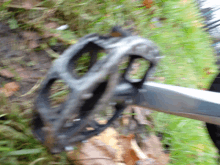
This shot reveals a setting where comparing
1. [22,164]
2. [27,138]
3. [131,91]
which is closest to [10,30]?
[27,138]

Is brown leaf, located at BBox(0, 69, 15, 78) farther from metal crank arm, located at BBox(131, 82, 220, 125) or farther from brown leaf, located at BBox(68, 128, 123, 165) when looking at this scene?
metal crank arm, located at BBox(131, 82, 220, 125)

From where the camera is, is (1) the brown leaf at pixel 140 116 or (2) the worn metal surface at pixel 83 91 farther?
(1) the brown leaf at pixel 140 116

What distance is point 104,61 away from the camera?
0.86 metres

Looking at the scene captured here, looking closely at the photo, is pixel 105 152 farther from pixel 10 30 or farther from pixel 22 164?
pixel 10 30

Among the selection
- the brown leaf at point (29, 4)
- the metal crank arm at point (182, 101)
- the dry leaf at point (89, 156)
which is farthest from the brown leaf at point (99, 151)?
the brown leaf at point (29, 4)

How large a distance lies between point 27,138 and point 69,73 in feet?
1.55

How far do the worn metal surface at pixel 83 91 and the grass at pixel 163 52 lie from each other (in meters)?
0.25

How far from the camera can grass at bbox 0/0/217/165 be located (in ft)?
3.85

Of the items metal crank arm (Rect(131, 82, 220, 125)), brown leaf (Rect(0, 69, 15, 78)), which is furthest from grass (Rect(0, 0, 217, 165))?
metal crank arm (Rect(131, 82, 220, 125))

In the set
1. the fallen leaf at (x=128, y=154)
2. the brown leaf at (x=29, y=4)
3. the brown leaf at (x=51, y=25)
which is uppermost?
the brown leaf at (x=29, y=4)

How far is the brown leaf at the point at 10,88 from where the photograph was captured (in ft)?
4.24

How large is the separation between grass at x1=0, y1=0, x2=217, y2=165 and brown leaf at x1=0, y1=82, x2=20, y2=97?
10 centimetres

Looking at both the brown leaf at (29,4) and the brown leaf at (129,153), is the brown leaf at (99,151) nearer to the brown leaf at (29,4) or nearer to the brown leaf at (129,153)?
the brown leaf at (129,153)

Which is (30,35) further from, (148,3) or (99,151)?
(148,3)
